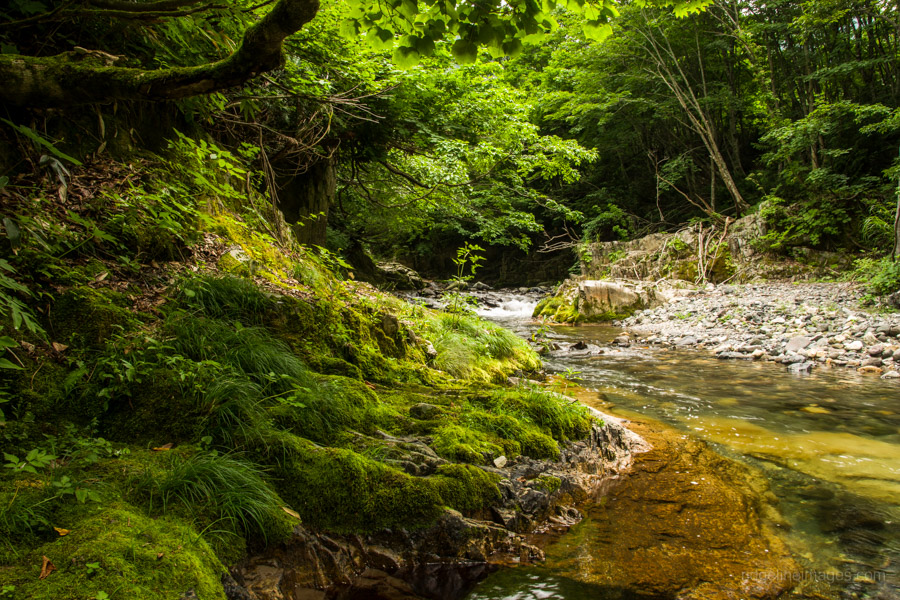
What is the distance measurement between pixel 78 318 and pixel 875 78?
929 inches

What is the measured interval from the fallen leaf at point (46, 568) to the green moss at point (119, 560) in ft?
0.04

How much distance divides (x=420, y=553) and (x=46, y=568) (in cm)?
136

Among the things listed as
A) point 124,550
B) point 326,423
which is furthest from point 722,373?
point 124,550

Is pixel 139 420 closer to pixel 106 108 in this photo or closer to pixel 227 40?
pixel 106 108

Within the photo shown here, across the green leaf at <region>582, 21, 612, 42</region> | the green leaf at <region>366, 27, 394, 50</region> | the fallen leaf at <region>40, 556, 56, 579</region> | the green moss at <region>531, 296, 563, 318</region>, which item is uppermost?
the green leaf at <region>366, 27, 394, 50</region>

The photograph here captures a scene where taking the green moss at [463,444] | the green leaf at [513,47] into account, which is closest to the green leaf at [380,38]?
the green leaf at [513,47]

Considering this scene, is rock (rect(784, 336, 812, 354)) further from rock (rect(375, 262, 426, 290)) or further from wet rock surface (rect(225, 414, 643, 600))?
rock (rect(375, 262, 426, 290))

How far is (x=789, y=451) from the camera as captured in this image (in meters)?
3.71

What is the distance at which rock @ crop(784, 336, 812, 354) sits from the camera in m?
7.58

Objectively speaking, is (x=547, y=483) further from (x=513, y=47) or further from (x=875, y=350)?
(x=875, y=350)

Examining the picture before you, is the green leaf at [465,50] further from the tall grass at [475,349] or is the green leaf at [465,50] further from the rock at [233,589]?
the rock at [233,589]

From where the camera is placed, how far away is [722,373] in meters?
6.80

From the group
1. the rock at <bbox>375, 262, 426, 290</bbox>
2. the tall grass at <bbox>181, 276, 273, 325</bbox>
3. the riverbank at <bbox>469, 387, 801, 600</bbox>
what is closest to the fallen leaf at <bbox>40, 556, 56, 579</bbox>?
the riverbank at <bbox>469, 387, 801, 600</bbox>

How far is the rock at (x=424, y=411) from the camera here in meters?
3.04
